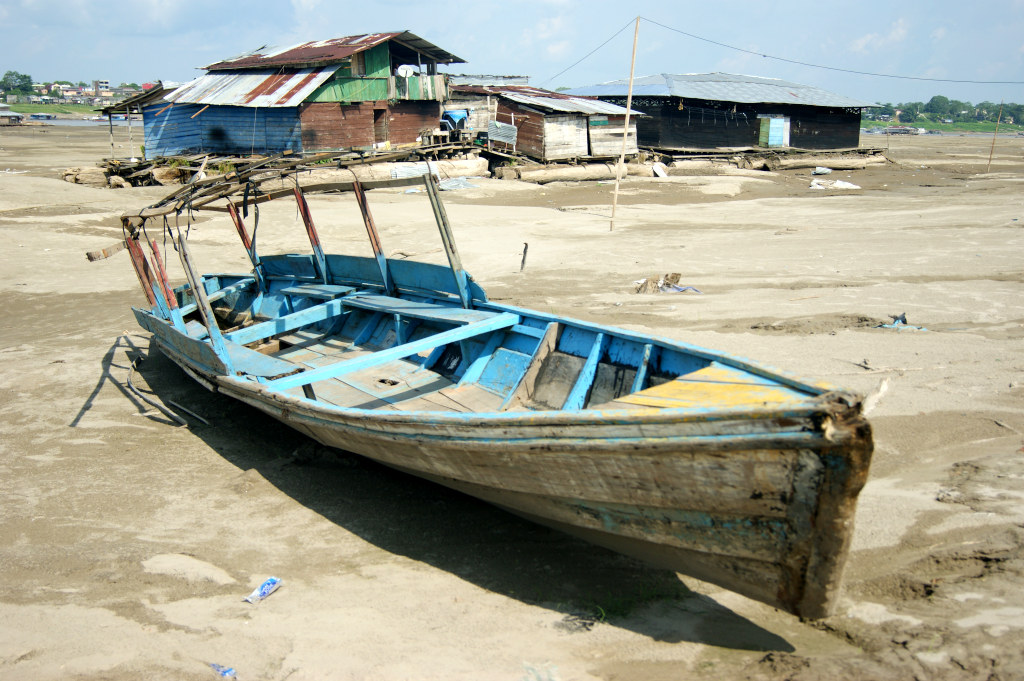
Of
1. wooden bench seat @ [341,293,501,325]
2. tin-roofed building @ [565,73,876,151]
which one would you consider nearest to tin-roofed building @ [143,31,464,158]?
tin-roofed building @ [565,73,876,151]

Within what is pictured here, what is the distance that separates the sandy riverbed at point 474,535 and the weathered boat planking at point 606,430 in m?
0.44

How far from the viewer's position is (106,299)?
10914mm

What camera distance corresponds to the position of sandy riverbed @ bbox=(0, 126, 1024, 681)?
3.47 m

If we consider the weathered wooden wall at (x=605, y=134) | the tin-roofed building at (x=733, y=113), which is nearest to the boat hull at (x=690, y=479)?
the weathered wooden wall at (x=605, y=134)

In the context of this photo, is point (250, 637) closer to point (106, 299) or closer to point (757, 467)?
point (757, 467)

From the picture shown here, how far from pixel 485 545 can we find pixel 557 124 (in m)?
22.8

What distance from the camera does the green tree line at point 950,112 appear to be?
94875 millimetres

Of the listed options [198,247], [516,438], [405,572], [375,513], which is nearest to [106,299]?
[198,247]

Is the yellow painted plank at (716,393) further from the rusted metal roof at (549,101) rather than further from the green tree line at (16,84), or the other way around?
the green tree line at (16,84)

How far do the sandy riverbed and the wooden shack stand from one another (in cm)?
1585

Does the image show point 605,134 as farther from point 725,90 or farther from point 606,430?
point 606,430

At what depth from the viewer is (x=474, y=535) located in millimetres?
4703

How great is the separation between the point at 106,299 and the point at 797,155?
28269mm

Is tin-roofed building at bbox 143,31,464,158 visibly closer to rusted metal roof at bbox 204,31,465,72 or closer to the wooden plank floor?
rusted metal roof at bbox 204,31,465,72
